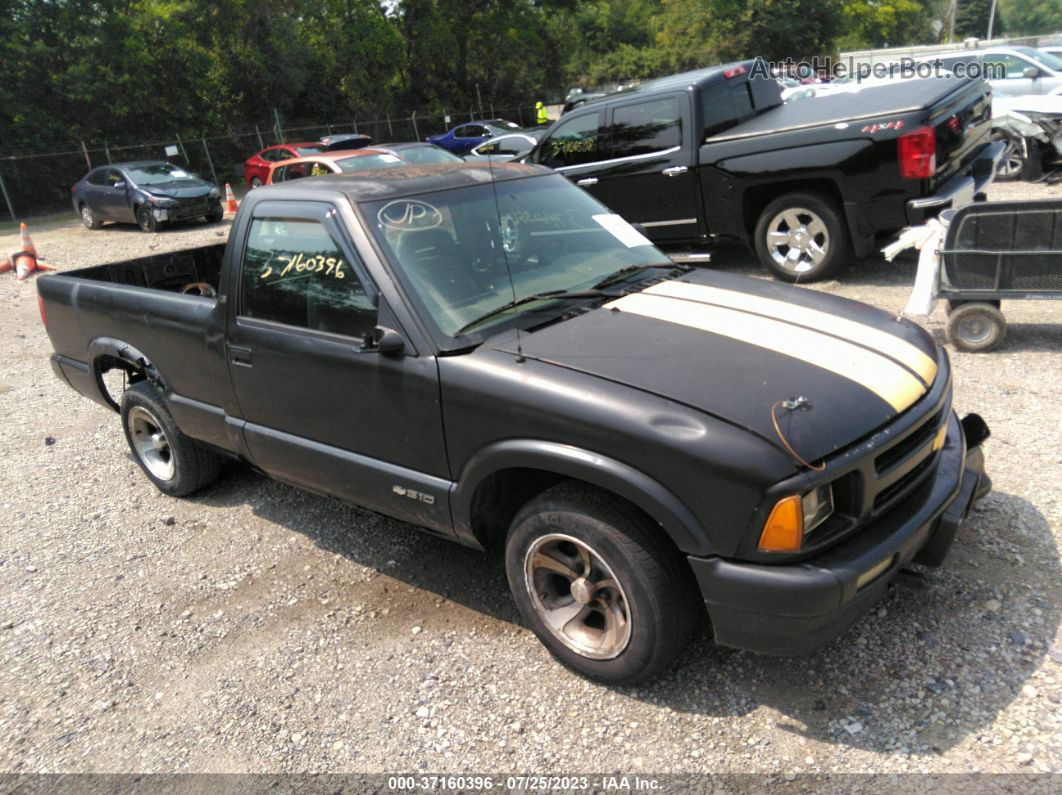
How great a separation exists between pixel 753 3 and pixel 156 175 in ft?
151

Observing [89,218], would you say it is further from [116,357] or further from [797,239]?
[797,239]

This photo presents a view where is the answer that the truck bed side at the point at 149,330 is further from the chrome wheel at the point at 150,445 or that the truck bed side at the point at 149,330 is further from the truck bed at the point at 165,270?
the chrome wheel at the point at 150,445

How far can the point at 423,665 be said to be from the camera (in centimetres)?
322

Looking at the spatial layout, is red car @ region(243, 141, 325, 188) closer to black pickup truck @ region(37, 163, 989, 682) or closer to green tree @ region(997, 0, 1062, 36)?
black pickup truck @ region(37, 163, 989, 682)

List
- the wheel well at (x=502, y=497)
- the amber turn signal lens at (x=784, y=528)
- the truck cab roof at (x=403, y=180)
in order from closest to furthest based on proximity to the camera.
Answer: the amber turn signal lens at (x=784, y=528)
the wheel well at (x=502, y=497)
the truck cab roof at (x=403, y=180)

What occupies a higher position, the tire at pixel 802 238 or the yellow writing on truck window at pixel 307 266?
the yellow writing on truck window at pixel 307 266

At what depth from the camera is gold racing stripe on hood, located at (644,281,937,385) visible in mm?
3078

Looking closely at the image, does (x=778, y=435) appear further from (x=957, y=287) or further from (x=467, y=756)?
(x=957, y=287)

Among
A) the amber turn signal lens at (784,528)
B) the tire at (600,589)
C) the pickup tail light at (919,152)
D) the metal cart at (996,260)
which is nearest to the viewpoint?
the amber turn signal lens at (784,528)

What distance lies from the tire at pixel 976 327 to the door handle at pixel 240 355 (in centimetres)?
485

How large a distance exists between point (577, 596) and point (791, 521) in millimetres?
862

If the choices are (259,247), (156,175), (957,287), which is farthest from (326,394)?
(156,175)

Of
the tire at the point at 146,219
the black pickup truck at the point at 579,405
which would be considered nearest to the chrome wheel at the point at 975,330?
the black pickup truck at the point at 579,405

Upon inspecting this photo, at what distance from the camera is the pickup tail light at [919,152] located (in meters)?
6.61
